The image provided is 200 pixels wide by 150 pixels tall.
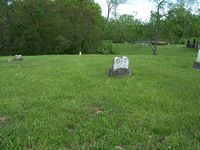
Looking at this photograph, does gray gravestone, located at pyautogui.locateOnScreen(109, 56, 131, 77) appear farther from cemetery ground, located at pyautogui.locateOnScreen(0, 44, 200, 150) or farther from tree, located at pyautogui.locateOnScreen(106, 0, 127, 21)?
tree, located at pyautogui.locateOnScreen(106, 0, 127, 21)

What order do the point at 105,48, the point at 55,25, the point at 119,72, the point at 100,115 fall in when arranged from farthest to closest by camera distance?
the point at 105,48 < the point at 55,25 < the point at 119,72 < the point at 100,115

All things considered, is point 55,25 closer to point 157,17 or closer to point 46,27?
point 46,27

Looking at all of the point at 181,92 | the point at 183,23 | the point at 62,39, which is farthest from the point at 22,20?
the point at 181,92

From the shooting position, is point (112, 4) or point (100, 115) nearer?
point (100, 115)

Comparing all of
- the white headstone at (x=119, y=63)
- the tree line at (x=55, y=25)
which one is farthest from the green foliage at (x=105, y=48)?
the white headstone at (x=119, y=63)

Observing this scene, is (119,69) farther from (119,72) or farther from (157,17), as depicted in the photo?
(157,17)

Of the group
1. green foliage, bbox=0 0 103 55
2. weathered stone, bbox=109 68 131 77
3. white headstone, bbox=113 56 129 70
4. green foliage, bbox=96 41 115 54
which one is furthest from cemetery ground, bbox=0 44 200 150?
green foliage, bbox=96 41 115 54

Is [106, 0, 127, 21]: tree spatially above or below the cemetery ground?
above

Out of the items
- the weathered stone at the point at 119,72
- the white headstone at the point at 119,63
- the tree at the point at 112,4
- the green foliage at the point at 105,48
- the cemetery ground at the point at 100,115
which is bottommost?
the green foliage at the point at 105,48

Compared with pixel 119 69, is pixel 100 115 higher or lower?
lower

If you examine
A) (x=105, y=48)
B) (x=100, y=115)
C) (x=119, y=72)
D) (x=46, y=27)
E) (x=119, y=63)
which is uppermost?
(x=46, y=27)

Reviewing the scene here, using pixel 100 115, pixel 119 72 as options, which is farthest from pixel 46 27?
pixel 100 115

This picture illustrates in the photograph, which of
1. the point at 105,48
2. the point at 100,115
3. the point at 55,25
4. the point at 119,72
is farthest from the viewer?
the point at 105,48

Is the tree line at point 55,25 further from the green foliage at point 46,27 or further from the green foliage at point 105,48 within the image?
the green foliage at point 105,48
